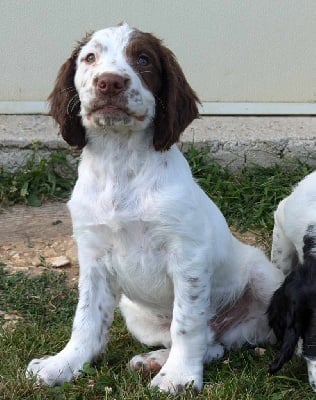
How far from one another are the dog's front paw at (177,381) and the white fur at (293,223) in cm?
93

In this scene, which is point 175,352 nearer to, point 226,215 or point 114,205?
point 114,205

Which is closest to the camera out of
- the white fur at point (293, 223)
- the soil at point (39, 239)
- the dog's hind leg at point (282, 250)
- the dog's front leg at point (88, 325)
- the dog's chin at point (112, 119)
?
the dog's chin at point (112, 119)

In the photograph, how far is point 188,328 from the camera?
3.99m

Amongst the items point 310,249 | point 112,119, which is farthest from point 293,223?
point 112,119

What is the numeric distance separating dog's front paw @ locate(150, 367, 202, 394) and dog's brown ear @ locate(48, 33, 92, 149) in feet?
4.02

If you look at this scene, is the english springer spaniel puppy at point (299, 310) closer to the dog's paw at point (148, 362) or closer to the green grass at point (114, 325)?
the green grass at point (114, 325)

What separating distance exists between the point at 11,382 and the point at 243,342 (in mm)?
1325

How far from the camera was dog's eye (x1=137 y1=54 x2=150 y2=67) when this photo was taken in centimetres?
390

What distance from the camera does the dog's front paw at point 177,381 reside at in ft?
12.8

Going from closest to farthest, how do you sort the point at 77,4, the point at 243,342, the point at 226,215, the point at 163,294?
the point at 163,294 → the point at 243,342 → the point at 226,215 → the point at 77,4

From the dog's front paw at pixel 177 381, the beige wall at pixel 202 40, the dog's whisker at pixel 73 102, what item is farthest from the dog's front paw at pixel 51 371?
the beige wall at pixel 202 40

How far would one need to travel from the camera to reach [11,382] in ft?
12.7

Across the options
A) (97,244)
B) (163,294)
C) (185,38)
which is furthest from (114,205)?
(185,38)

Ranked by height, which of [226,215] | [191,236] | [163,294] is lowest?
[226,215]
